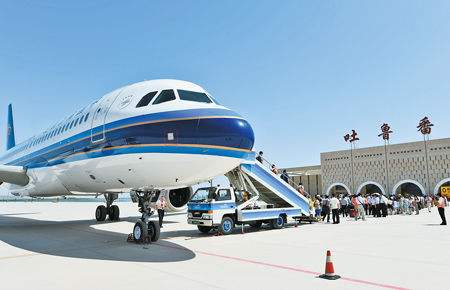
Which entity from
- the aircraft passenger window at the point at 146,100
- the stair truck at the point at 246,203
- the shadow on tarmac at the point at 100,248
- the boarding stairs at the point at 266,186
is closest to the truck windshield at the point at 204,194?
the stair truck at the point at 246,203

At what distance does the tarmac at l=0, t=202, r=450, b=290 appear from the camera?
665cm

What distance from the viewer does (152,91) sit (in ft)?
35.1

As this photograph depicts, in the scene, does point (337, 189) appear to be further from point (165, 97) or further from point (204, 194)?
point (165, 97)

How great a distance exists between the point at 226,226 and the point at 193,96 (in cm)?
621

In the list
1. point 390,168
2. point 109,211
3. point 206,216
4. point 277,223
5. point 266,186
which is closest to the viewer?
point 206,216

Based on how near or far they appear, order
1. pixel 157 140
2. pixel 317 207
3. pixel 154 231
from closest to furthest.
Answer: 1. pixel 157 140
2. pixel 154 231
3. pixel 317 207

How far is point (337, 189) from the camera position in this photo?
82.5 metres

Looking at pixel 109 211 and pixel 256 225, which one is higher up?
pixel 109 211

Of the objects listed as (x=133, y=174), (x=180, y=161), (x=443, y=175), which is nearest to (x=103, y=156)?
(x=133, y=174)

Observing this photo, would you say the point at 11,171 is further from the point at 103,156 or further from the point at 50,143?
the point at 103,156

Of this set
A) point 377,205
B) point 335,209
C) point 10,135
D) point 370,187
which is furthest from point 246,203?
point 370,187

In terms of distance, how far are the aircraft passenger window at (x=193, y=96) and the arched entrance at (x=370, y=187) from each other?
65.4 metres

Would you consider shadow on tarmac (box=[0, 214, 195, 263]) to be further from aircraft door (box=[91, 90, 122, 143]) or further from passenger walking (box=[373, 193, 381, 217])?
passenger walking (box=[373, 193, 381, 217])

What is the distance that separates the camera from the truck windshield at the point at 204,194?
15.3 metres
